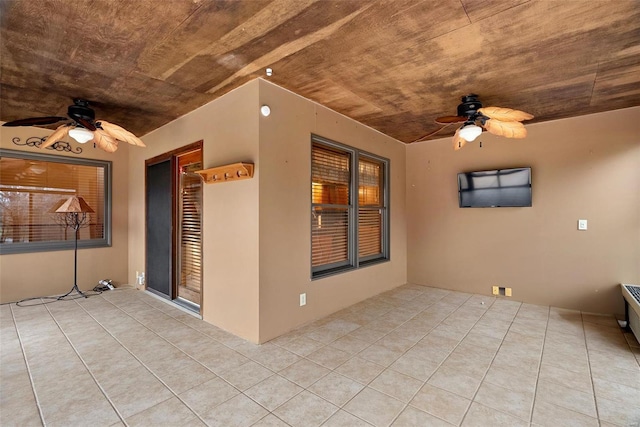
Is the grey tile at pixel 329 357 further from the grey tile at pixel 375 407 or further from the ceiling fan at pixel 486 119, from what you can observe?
the ceiling fan at pixel 486 119

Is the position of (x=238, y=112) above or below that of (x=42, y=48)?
below

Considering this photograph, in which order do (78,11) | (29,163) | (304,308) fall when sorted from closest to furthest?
(78,11) < (304,308) < (29,163)

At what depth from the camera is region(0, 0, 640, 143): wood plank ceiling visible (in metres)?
1.88

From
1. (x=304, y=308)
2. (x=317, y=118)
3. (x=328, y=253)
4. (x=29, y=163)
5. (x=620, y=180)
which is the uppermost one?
(x=317, y=118)

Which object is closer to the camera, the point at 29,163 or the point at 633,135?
the point at 633,135

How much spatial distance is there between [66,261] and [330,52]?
16.5 feet

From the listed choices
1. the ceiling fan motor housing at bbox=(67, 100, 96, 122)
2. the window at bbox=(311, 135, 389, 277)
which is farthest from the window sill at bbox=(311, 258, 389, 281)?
the ceiling fan motor housing at bbox=(67, 100, 96, 122)

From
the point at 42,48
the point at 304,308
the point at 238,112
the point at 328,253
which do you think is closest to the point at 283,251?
the point at 304,308

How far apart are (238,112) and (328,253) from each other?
2012 mm

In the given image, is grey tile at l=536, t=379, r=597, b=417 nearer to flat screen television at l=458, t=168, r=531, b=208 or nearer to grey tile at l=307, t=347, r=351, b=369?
grey tile at l=307, t=347, r=351, b=369

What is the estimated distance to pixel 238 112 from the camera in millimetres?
3049

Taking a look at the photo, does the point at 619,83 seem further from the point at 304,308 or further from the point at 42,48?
the point at 42,48

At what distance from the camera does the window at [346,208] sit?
3.70 m

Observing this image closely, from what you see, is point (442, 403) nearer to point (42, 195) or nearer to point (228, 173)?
point (228, 173)
